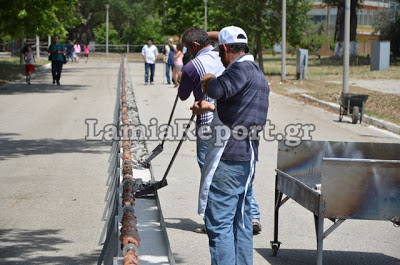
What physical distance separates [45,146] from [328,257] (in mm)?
7673

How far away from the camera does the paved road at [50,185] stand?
6.42 metres

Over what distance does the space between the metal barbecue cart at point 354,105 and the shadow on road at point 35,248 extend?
11.3 meters

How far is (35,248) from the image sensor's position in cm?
636

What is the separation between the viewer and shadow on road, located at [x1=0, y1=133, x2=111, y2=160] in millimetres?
11891

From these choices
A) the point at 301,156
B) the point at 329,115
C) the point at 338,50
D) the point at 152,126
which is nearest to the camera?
the point at 301,156

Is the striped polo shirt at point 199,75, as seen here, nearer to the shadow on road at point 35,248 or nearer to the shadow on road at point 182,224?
the shadow on road at point 182,224

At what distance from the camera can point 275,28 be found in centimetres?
3638

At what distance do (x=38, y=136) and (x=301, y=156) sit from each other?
879 centimetres

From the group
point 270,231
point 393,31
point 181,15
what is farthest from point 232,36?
point 181,15

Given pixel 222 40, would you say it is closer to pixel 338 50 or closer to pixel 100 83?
pixel 100 83

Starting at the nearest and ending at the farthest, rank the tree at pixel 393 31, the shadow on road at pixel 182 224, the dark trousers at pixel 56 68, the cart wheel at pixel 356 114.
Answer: the shadow on road at pixel 182 224 → the cart wheel at pixel 356 114 → the dark trousers at pixel 56 68 → the tree at pixel 393 31

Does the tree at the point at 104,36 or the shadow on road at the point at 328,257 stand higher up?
the tree at the point at 104,36

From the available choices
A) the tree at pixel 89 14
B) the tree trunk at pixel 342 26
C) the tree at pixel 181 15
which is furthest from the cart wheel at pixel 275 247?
the tree at pixel 89 14

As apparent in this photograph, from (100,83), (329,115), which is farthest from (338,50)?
(329,115)
